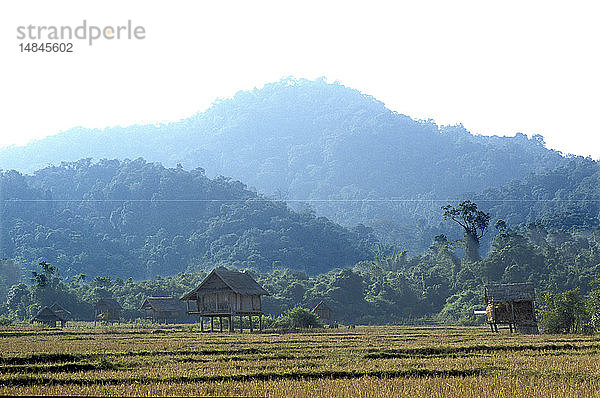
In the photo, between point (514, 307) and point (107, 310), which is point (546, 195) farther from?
point (514, 307)

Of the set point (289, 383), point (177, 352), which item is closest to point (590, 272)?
point (177, 352)

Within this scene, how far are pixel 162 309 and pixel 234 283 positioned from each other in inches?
1059

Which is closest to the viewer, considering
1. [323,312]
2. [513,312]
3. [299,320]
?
[513,312]

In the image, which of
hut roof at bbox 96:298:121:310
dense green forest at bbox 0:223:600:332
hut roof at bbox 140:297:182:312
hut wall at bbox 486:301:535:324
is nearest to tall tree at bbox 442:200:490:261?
dense green forest at bbox 0:223:600:332

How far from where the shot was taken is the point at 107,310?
2992 inches

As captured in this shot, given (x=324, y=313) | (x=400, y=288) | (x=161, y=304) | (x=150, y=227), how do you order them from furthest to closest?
(x=150, y=227), (x=400, y=288), (x=161, y=304), (x=324, y=313)

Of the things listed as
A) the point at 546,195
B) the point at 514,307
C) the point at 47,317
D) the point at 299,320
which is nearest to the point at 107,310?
the point at 47,317

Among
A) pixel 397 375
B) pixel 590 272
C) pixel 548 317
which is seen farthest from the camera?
pixel 590 272

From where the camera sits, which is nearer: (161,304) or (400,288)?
(161,304)

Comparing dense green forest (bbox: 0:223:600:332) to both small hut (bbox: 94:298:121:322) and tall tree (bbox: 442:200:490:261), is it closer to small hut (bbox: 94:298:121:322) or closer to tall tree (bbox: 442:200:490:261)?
tall tree (bbox: 442:200:490:261)

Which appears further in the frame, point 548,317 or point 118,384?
point 548,317

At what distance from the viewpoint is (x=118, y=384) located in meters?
17.7

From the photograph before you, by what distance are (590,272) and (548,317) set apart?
34.3 m

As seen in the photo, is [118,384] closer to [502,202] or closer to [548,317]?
[548,317]
